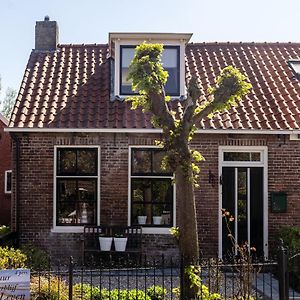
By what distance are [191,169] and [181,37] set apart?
688 cm

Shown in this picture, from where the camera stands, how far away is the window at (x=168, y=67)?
13.6 meters

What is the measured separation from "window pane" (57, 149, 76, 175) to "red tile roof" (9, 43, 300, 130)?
0.70m

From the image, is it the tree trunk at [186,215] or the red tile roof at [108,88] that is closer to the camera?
→ the tree trunk at [186,215]

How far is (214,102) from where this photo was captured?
25.4 feet

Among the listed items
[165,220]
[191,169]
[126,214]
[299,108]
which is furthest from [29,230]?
[299,108]

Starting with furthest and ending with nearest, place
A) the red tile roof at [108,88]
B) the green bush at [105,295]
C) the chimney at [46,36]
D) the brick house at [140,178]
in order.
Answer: the chimney at [46,36]
the red tile roof at [108,88]
the brick house at [140,178]
the green bush at [105,295]

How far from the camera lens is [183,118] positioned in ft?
24.9

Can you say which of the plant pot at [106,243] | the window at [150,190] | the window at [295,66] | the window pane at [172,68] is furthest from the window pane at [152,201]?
the window at [295,66]

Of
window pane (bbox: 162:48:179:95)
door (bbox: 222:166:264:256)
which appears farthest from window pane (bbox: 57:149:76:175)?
door (bbox: 222:166:264:256)

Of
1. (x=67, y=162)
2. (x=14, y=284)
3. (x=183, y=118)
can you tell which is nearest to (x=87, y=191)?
(x=67, y=162)

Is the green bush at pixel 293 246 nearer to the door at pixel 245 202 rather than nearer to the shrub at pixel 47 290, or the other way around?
the door at pixel 245 202

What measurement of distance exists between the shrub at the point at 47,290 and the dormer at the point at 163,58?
22.1 feet

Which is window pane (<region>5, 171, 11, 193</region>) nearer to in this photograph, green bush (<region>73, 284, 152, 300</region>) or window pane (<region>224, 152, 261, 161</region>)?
window pane (<region>224, 152, 261, 161</region>)

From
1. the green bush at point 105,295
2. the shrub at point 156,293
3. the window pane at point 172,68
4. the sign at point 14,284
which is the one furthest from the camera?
the window pane at point 172,68
